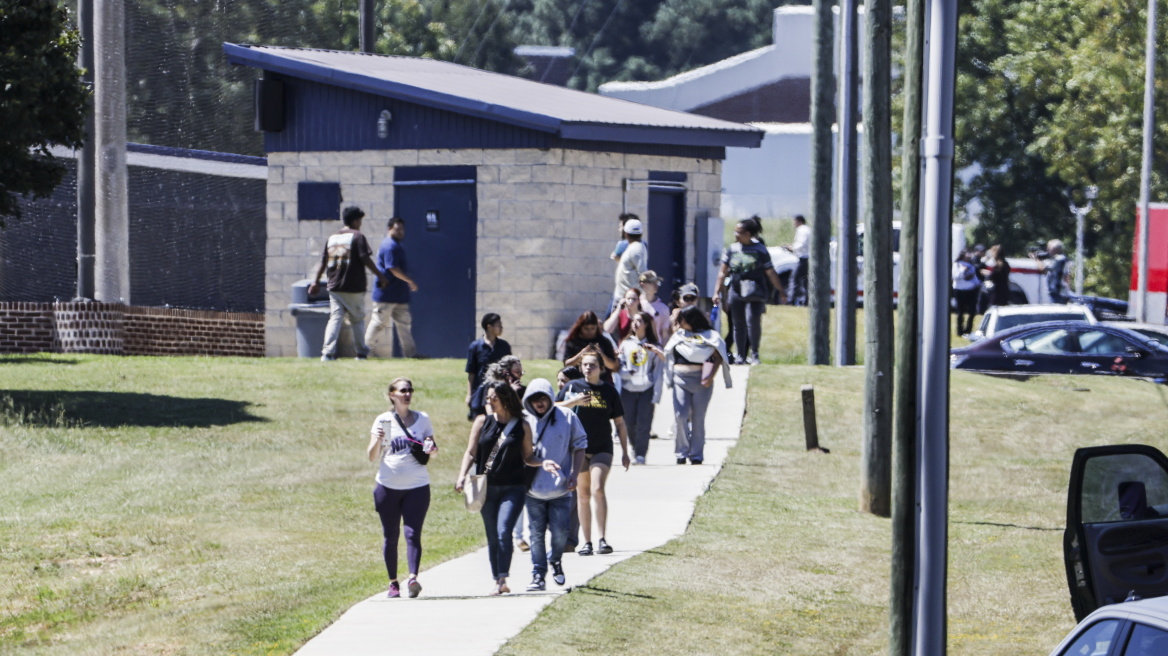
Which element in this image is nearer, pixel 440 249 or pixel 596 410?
pixel 596 410

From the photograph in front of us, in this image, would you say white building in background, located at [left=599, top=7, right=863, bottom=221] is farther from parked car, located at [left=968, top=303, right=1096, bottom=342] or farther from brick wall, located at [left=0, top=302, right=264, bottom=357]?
brick wall, located at [left=0, top=302, right=264, bottom=357]

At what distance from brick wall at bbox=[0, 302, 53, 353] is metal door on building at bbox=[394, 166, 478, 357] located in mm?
5565

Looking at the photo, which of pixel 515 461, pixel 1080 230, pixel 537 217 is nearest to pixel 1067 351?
pixel 537 217

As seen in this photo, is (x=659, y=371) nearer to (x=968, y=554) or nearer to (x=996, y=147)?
(x=968, y=554)

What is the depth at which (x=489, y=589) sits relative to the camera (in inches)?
Result: 519

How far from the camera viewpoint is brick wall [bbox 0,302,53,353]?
27078 mm

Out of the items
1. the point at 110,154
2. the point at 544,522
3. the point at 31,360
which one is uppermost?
the point at 110,154

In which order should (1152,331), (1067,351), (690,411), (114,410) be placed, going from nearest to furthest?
(690,411) → (114,410) → (1067,351) → (1152,331)

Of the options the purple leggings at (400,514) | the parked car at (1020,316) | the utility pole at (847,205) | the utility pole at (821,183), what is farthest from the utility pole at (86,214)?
the purple leggings at (400,514)

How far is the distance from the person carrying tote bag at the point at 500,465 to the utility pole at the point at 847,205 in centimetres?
1226

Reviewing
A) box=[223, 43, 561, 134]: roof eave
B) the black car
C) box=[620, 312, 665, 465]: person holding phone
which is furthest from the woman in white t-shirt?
the black car

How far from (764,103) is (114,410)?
4847 centimetres

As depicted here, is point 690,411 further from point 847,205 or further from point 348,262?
point 847,205

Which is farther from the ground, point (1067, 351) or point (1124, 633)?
point (1124, 633)
